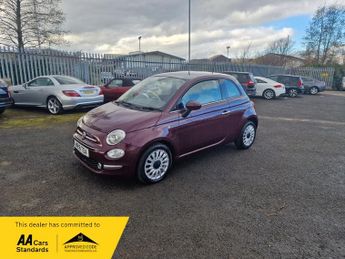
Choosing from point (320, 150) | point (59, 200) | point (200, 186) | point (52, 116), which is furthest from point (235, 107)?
point (52, 116)

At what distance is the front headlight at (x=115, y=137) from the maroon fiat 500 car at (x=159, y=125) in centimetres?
1

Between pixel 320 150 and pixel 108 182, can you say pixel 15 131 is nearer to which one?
pixel 108 182

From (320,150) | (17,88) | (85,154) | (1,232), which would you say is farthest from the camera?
(17,88)

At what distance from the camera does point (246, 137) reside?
17.8 feet

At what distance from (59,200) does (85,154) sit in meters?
0.73

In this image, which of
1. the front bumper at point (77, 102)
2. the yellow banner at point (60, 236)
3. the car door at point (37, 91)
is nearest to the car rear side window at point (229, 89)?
the yellow banner at point (60, 236)

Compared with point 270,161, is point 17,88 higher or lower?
higher

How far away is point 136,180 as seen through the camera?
370cm

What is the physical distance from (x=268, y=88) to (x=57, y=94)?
12461mm

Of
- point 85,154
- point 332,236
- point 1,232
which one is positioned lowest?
point 332,236

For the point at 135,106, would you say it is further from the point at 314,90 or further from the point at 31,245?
the point at 314,90

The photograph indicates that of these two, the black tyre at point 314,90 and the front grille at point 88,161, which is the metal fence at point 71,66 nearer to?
the front grille at point 88,161

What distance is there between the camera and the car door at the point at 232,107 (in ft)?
15.7

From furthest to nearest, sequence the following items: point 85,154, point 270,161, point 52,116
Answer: point 52,116 → point 270,161 → point 85,154
